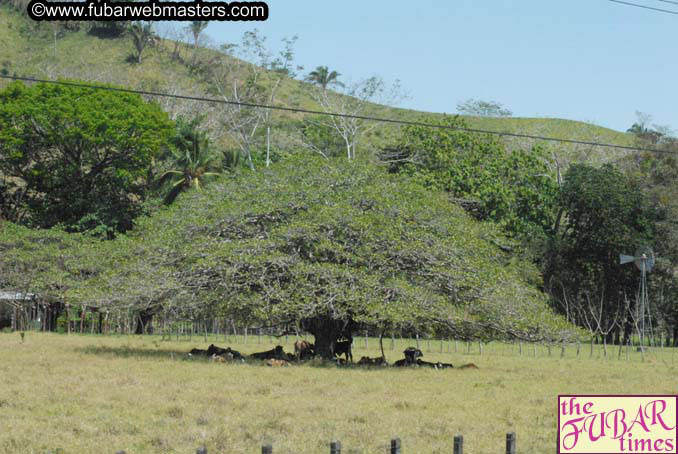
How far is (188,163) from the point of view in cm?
4700

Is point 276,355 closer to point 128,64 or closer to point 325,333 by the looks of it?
point 325,333

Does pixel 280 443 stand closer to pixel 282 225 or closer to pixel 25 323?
pixel 282 225

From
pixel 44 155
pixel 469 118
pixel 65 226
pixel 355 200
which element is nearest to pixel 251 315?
pixel 355 200

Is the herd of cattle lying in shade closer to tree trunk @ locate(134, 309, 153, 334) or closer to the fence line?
tree trunk @ locate(134, 309, 153, 334)

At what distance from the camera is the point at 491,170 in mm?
45906

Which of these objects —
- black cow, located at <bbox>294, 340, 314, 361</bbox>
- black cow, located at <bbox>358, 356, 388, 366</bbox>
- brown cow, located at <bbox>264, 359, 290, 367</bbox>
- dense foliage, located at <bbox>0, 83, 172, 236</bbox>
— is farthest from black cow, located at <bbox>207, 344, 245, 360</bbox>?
dense foliage, located at <bbox>0, 83, 172, 236</bbox>

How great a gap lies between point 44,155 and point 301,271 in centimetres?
2902

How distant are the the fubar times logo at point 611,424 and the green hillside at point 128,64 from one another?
70930mm

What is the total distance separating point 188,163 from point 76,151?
19.4ft

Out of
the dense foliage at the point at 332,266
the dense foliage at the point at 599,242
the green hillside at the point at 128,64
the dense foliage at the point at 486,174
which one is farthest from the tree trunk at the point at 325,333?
the green hillside at the point at 128,64

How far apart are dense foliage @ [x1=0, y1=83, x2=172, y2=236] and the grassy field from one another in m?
20.8

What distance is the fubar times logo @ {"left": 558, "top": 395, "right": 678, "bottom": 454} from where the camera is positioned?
6.99 m

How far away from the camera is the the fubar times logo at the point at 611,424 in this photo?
22.9ft

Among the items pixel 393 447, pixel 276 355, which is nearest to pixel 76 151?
pixel 276 355
